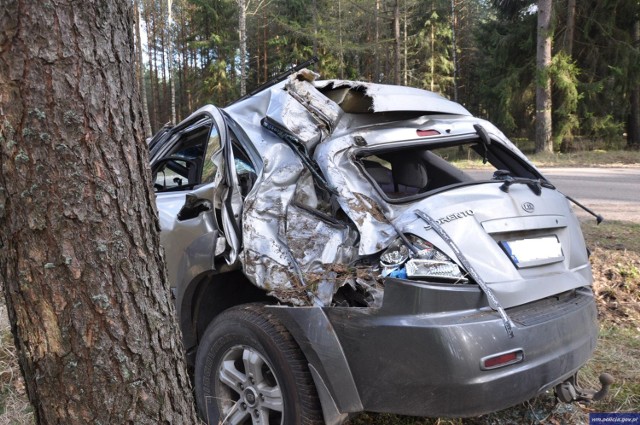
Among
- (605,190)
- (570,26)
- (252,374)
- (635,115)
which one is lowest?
(252,374)

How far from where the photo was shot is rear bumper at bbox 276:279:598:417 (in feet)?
7.12

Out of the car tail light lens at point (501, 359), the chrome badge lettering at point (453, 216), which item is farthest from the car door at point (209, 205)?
the car tail light lens at point (501, 359)


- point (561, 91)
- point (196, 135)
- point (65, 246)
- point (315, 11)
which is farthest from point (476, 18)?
point (65, 246)

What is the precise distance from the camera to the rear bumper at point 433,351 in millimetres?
2170

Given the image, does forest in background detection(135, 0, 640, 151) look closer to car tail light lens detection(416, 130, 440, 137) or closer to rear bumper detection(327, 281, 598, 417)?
car tail light lens detection(416, 130, 440, 137)

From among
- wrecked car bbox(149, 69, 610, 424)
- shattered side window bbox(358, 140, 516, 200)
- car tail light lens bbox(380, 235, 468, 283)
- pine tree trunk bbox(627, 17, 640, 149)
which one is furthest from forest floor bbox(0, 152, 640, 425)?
pine tree trunk bbox(627, 17, 640, 149)

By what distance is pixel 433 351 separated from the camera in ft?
7.13

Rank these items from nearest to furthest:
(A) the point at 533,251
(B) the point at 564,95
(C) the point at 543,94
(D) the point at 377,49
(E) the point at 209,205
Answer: (A) the point at 533,251
(E) the point at 209,205
(C) the point at 543,94
(B) the point at 564,95
(D) the point at 377,49

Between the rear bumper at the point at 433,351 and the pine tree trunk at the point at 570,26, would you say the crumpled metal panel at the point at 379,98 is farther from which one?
the pine tree trunk at the point at 570,26

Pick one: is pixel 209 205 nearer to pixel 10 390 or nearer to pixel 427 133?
pixel 427 133

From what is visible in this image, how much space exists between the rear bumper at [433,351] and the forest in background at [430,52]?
19350mm

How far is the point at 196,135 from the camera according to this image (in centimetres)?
402

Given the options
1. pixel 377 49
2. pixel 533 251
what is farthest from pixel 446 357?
pixel 377 49

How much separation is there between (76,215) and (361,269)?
143cm
